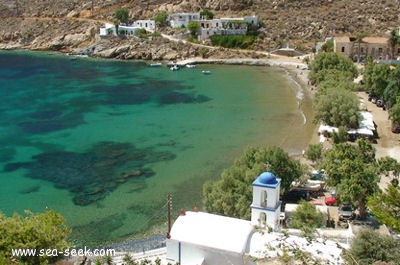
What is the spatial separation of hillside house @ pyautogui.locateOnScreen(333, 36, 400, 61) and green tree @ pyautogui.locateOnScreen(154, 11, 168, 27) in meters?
41.8

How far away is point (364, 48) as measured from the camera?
83.1 metres

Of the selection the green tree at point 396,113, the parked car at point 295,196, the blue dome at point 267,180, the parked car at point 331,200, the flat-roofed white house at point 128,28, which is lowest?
the parked car at point 295,196

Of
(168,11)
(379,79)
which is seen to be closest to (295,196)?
(379,79)

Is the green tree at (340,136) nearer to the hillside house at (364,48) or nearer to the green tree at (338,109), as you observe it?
the green tree at (338,109)

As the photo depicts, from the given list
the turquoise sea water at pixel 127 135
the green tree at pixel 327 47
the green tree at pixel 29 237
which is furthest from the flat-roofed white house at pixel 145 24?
the green tree at pixel 29 237

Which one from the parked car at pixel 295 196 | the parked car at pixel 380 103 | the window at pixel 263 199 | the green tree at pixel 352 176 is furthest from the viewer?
the parked car at pixel 380 103

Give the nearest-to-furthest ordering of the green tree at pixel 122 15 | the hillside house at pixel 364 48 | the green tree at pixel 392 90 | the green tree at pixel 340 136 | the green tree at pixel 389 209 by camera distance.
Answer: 1. the green tree at pixel 389 209
2. the green tree at pixel 340 136
3. the green tree at pixel 392 90
4. the hillside house at pixel 364 48
5. the green tree at pixel 122 15

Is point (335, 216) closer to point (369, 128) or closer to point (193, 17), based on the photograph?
point (369, 128)

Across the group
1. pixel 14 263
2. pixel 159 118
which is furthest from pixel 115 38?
pixel 14 263

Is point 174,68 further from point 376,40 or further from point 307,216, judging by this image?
point 307,216

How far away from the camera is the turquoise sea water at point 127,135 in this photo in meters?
33.1

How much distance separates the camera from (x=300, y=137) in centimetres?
4628

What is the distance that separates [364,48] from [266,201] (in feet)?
225

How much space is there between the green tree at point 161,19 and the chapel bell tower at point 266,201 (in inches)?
3628
